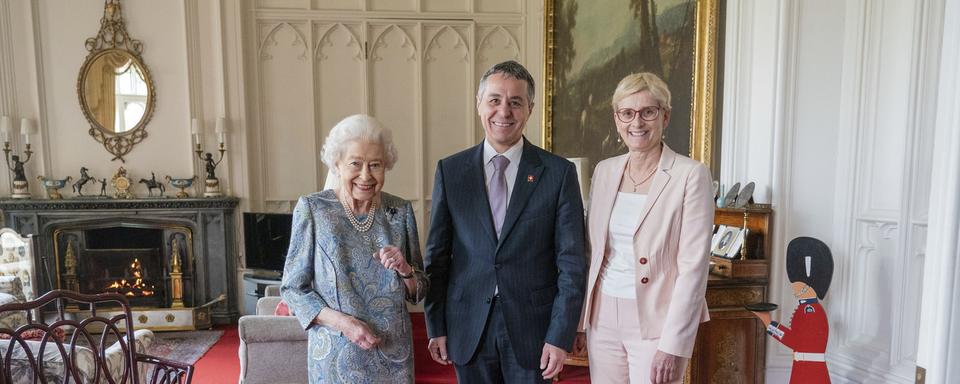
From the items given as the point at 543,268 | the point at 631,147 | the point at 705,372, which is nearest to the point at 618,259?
the point at 543,268

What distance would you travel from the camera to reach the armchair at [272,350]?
263cm

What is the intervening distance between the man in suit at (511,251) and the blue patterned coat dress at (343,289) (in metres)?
0.20

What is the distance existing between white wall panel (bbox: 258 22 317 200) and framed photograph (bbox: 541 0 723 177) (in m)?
2.62

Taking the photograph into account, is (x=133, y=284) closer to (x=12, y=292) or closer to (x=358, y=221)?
(x=12, y=292)

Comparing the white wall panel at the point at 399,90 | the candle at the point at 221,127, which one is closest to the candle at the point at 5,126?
the candle at the point at 221,127

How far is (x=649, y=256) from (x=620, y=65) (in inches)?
120

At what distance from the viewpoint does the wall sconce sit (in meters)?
4.98

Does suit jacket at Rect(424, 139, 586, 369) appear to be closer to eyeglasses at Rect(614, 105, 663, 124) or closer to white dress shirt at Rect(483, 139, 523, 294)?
white dress shirt at Rect(483, 139, 523, 294)

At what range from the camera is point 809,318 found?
236 cm

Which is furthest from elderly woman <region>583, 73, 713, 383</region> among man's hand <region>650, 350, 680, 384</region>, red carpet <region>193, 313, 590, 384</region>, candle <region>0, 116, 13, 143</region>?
candle <region>0, 116, 13, 143</region>

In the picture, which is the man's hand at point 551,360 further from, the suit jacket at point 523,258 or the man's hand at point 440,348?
the man's hand at point 440,348

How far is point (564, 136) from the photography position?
5180 millimetres

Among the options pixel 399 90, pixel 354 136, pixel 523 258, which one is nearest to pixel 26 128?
pixel 399 90

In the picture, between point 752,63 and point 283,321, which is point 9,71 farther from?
point 752,63
